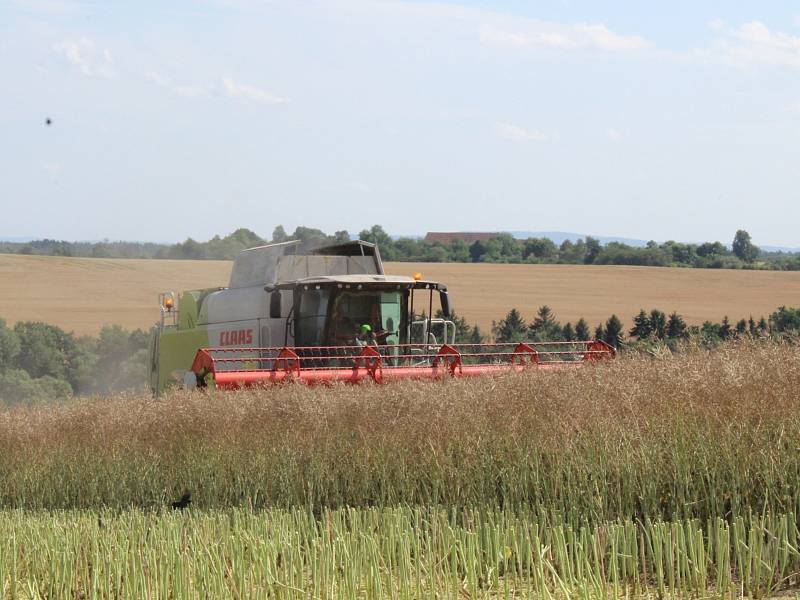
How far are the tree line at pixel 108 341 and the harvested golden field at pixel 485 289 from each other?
1.99 metres

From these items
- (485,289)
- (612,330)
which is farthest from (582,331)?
(485,289)

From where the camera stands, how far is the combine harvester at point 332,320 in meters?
11.7

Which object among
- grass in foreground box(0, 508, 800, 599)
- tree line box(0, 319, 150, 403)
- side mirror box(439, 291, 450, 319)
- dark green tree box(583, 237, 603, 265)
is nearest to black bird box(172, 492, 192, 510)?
grass in foreground box(0, 508, 800, 599)

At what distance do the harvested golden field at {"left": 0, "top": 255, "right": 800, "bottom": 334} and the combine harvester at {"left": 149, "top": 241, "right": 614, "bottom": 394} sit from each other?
497 inches

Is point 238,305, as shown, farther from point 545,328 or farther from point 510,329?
point 545,328

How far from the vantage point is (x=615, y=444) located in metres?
6.47

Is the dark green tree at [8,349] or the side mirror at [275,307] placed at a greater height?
the side mirror at [275,307]

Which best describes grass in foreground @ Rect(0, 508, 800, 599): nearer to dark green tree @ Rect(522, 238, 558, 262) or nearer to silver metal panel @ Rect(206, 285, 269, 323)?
silver metal panel @ Rect(206, 285, 269, 323)

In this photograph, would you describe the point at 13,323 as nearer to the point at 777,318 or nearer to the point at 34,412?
the point at 777,318

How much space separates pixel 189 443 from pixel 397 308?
15.9 ft

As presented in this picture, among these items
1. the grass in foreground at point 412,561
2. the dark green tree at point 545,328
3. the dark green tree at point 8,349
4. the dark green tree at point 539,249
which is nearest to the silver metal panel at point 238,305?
the grass in foreground at point 412,561

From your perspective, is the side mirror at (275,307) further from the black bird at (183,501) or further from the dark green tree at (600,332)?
the dark green tree at (600,332)

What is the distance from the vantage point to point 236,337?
44.3ft

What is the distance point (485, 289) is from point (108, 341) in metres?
16.3
